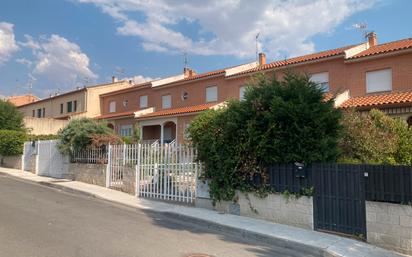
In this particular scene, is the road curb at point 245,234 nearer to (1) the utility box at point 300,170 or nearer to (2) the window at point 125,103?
(1) the utility box at point 300,170

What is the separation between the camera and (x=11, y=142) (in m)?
23.3

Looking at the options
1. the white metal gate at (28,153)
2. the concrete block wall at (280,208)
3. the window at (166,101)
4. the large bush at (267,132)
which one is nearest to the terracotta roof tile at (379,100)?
the large bush at (267,132)

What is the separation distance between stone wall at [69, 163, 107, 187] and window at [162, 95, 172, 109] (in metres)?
13.6

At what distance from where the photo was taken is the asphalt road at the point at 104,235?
6020 millimetres

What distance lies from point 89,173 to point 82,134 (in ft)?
5.86

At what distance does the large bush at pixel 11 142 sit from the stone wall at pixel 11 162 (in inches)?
11.8

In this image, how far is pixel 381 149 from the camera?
984 centimetres

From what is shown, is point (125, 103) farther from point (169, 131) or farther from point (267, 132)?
point (267, 132)

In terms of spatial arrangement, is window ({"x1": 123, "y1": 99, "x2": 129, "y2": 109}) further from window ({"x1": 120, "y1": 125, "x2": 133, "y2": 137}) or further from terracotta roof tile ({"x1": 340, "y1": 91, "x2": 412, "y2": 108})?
terracotta roof tile ({"x1": 340, "y1": 91, "x2": 412, "y2": 108})

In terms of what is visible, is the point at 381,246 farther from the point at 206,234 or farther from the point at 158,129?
the point at 158,129

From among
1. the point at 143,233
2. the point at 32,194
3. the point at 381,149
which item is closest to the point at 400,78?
the point at 381,149

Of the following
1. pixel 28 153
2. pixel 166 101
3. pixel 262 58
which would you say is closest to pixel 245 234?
pixel 28 153

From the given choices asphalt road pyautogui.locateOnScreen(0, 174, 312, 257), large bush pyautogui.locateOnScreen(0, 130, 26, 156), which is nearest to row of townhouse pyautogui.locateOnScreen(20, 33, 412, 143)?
asphalt road pyautogui.locateOnScreen(0, 174, 312, 257)

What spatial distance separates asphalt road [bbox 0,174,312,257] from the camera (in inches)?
237
